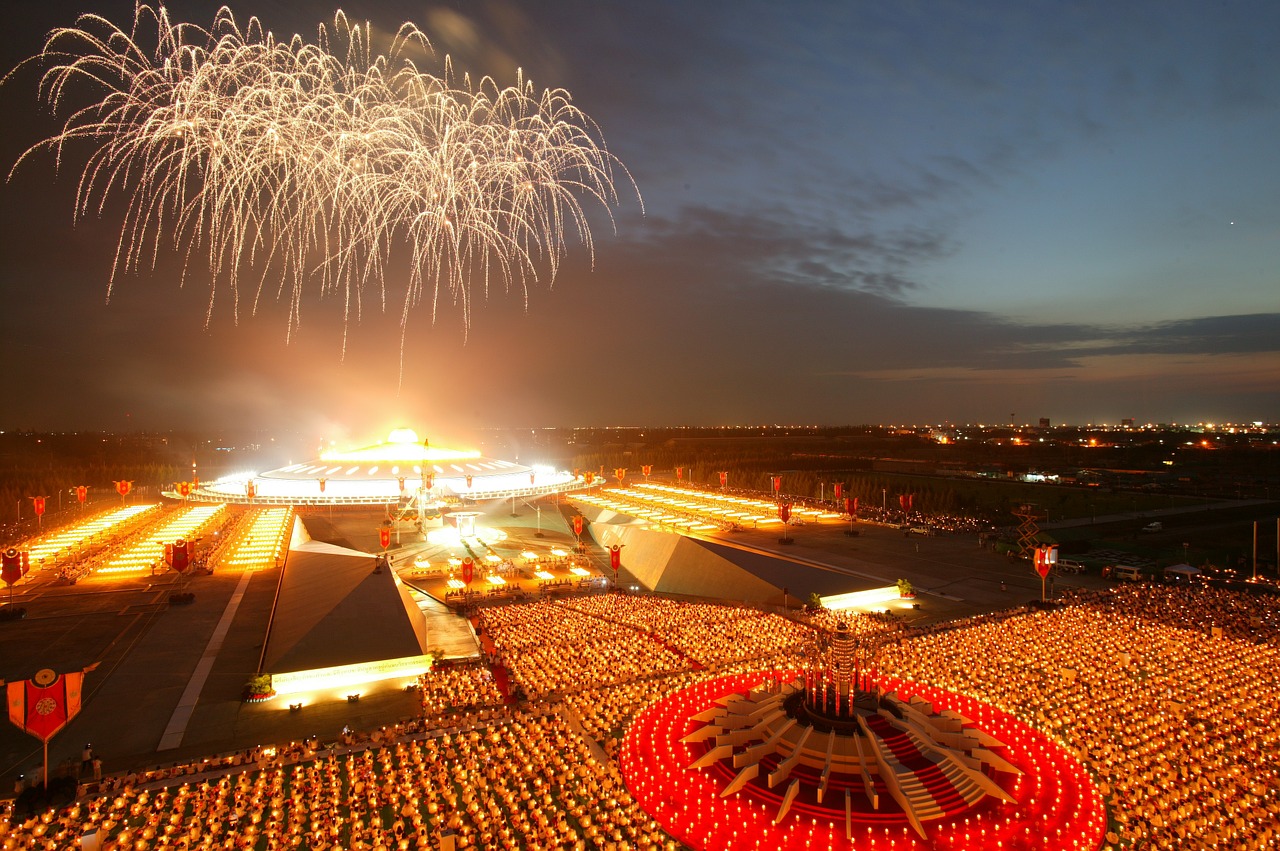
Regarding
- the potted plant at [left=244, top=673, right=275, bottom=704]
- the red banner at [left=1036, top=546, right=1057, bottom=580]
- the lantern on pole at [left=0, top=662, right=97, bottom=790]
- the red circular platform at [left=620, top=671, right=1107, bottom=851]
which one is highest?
the red banner at [left=1036, top=546, right=1057, bottom=580]

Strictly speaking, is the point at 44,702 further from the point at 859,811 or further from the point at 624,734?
the point at 859,811

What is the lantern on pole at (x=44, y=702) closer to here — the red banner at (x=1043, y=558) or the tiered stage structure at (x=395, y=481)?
the tiered stage structure at (x=395, y=481)

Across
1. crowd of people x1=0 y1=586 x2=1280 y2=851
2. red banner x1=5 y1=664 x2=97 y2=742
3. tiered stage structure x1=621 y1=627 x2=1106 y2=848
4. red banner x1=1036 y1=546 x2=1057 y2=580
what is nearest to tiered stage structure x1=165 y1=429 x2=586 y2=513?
crowd of people x1=0 y1=586 x2=1280 y2=851

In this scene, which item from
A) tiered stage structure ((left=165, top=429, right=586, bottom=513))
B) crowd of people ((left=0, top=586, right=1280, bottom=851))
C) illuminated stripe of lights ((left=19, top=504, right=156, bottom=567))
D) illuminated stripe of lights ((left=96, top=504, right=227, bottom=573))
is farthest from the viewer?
tiered stage structure ((left=165, top=429, right=586, bottom=513))

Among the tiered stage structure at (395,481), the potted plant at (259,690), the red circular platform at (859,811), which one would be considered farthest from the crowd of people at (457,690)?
the tiered stage structure at (395,481)

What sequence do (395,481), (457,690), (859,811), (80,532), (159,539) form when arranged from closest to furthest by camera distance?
(859,811) < (457,690) < (159,539) < (80,532) < (395,481)

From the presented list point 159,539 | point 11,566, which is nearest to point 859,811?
point 11,566

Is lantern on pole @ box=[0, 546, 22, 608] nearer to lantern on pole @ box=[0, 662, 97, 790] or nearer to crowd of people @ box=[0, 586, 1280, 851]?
lantern on pole @ box=[0, 662, 97, 790]
